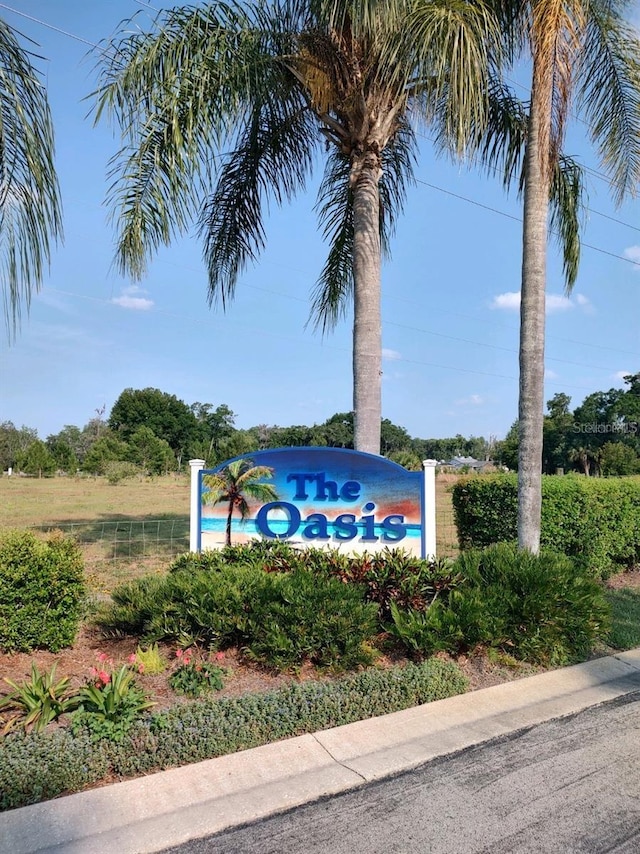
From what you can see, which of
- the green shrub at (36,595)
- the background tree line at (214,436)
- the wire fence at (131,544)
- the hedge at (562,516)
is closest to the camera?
the green shrub at (36,595)

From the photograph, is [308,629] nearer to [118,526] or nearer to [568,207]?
[568,207]

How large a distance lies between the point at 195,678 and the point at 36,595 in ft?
4.91

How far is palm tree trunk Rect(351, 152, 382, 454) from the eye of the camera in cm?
796

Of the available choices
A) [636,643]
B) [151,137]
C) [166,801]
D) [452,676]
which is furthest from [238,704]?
[151,137]

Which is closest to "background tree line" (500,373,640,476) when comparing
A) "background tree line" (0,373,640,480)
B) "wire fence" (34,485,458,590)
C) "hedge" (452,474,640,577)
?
"background tree line" (0,373,640,480)

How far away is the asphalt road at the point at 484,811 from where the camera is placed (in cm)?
302

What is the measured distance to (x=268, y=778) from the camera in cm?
359

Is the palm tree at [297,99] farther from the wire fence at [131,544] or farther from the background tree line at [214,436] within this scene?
the background tree line at [214,436]

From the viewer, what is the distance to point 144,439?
206 ft

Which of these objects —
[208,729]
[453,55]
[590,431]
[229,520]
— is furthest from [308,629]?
[590,431]

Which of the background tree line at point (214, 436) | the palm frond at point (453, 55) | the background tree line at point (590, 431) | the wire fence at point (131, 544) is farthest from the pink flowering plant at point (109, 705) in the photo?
the background tree line at point (590, 431)

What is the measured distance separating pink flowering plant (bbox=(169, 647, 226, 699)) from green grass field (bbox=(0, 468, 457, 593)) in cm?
291

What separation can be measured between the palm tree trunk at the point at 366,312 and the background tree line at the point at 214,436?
933 inches

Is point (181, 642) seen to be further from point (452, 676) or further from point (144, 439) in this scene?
point (144, 439)
